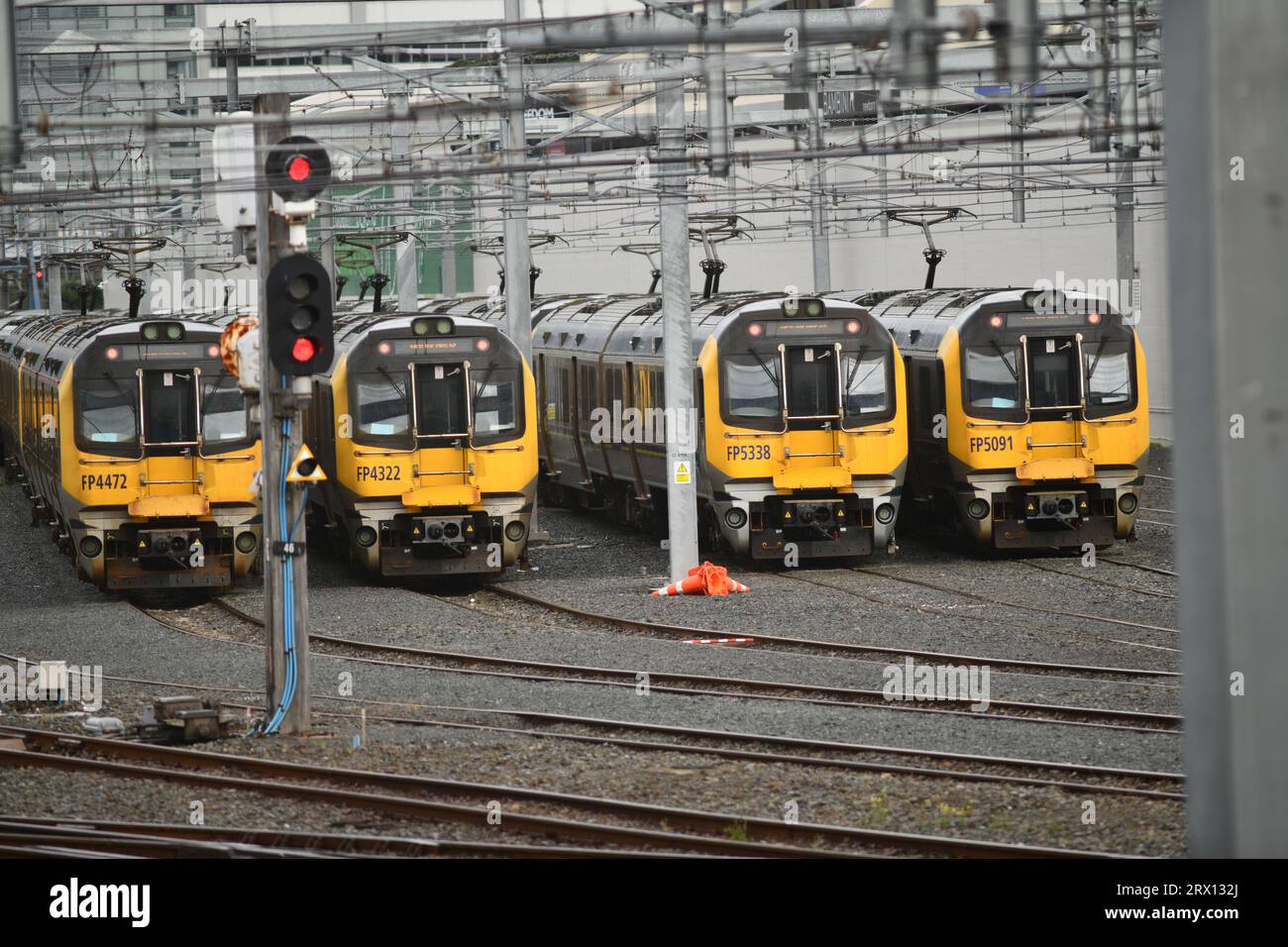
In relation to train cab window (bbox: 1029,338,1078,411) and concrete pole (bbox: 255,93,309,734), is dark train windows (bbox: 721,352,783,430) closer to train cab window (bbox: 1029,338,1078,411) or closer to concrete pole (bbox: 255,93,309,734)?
train cab window (bbox: 1029,338,1078,411)

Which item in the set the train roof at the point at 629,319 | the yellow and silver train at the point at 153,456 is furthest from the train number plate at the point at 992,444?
the yellow and silver train at the point at 153,456

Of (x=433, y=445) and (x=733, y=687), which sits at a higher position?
(x=433, y=445)

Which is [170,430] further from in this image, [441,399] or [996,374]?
[996,374]

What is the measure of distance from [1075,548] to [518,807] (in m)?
12.8

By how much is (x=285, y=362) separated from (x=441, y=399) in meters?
7.10

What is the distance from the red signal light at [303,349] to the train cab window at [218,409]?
22.7 feet

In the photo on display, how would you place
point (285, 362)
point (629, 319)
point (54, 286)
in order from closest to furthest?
point (285, 362), point (629, 319), point (54, 286)

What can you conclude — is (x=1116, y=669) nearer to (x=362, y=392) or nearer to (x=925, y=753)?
(x=925, y=753)

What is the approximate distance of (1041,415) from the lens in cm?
2020

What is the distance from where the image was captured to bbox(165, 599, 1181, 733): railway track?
40.7 ft

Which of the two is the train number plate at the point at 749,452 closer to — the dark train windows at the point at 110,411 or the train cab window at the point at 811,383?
the train cab window at the point at 811,383

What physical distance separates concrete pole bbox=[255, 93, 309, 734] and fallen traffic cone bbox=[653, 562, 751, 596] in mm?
6620

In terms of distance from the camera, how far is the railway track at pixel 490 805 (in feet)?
29.9

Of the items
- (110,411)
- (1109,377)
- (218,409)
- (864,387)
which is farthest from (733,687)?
(1109,377)
